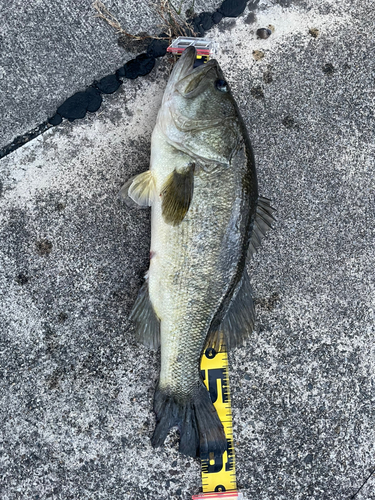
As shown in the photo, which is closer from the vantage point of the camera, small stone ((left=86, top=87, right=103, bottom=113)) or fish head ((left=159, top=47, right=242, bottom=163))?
fish head ((left=159, top=47, right=242, bottom=163))

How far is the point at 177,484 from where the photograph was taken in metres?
2.48

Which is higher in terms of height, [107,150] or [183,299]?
[107,150]

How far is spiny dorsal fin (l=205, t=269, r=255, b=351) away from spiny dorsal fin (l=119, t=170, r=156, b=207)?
0.80m

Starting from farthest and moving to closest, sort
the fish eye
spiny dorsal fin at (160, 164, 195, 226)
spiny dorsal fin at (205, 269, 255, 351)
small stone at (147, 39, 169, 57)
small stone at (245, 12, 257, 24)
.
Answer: small stone at (245, 12, 257, 24) < small stone at (147, 39, 169, 57) < spiny dorsal fin at (205, 269, 255, 351) < the fish eye < spiny dorsal fin at (160, 164, 195, 226)

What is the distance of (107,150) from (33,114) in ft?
1.87

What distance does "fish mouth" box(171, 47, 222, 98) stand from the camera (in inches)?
86.8

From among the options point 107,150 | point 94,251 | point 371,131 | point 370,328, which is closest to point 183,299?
point 94,251

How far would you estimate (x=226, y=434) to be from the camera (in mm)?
2533

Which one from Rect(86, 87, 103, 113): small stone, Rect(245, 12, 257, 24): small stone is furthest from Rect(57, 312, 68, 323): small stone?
Rect(245, 12, 257, 24): small stone

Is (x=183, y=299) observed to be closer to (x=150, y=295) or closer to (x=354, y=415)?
(x=150, y=295)

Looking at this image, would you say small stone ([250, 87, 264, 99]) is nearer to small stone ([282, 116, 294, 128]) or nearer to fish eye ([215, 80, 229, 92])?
small stone ([282, 116, 294, 128])

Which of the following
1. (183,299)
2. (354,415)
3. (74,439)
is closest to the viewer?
(183,299)

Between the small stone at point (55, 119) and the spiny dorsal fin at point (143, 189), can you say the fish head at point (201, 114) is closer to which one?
the spiny dorsal fin at point (143, 189)

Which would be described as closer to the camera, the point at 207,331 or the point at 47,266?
the point at 207,331
